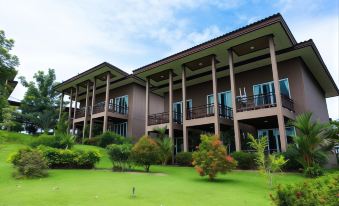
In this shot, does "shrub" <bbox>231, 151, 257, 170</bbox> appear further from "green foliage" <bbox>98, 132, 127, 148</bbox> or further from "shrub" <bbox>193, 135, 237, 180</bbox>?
"green foliage" <bbox>98, 132, 127, 148</bbox>

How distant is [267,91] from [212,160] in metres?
10.3

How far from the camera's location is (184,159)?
691 inches

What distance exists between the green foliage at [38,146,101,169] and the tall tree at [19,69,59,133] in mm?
17625

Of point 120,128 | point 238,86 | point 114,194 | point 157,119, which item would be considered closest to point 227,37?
point 238,86

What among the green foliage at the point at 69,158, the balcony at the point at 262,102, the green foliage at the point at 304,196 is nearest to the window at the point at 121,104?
the green foliage at the point at 69,158

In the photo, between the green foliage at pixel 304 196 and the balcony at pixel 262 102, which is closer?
the green foliage at pixel 304 196

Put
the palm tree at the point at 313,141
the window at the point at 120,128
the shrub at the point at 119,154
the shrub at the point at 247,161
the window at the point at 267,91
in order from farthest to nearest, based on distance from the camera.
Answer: the window at the point at 120,128, the window at the point at 267,91, the shrub at the point at 247,161, the shrub at the point at 119,154, the palm tree at the point at 313,141

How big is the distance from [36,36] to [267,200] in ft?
43.5

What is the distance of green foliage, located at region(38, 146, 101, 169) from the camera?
12891 millimetres

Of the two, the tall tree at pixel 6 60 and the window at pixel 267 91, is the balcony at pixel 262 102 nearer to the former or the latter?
the window at pixel 267 91

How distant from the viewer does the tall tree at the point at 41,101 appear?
3017 centimetres

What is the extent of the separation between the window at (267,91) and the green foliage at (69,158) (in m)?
11.4

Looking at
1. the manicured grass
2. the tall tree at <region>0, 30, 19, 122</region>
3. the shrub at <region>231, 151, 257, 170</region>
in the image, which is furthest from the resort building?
the manicured grass

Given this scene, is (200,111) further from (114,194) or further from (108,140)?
(114,194)
